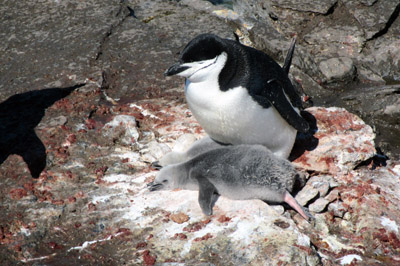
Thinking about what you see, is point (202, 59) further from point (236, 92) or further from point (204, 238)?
point (204, 238)

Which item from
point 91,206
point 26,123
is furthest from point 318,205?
point 26,123

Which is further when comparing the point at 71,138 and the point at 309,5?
the point at 309,5

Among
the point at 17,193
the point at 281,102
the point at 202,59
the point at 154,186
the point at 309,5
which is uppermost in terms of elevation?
the point at 202,59

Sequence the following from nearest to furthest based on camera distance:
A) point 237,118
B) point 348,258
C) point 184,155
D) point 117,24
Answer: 1. point 348,258
2. point 237,118
3. point 184,155
4. point 117,24

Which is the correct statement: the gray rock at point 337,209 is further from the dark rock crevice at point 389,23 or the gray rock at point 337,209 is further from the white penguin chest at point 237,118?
the dark rock crevice at point 389,23

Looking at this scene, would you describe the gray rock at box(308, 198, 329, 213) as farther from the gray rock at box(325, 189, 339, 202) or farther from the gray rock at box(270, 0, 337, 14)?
the gray rock at box(270, 0, 337, 14)

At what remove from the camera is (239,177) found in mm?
3502

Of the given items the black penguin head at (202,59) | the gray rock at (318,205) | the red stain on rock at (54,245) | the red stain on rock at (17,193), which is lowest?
the red stain on rock at (17,193)

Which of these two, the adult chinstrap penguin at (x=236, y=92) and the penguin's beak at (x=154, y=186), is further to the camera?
the penguin's beak at (x=154, y=186)

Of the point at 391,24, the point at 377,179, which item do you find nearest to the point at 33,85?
the point at 377,179

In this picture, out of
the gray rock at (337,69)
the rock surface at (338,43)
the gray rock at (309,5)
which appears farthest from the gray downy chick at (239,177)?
the gray rock at (309,5)

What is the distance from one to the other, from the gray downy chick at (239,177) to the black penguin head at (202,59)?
603 millimetres

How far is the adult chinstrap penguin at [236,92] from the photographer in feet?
11.4

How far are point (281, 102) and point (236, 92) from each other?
1.22ft
